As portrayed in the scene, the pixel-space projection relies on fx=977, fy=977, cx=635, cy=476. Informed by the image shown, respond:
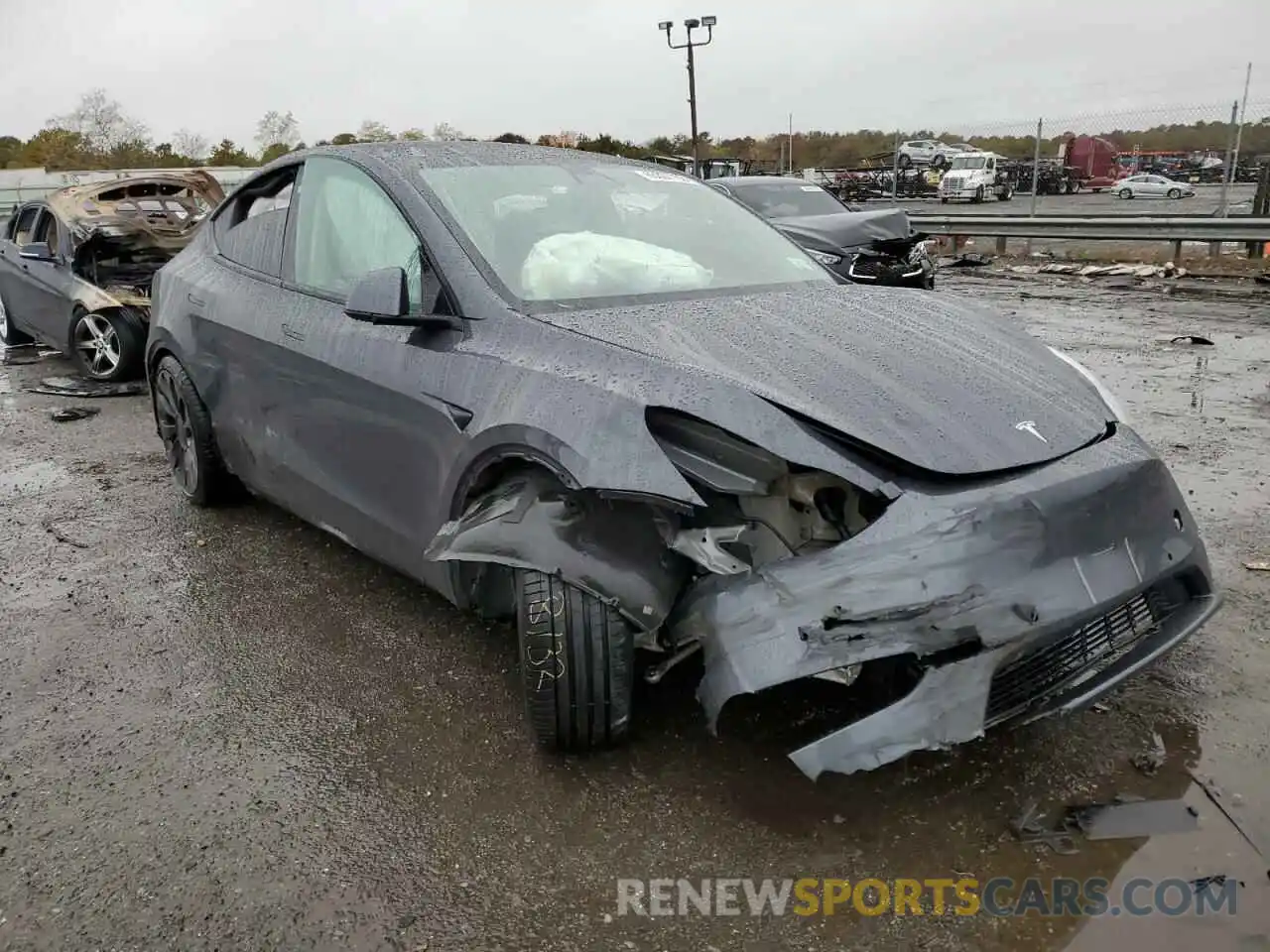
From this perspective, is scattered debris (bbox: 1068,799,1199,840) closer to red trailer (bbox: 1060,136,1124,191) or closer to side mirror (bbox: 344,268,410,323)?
side mirror (bbox: 344,268,410,323)

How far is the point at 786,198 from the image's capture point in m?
10.8

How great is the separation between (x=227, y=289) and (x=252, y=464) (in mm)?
747

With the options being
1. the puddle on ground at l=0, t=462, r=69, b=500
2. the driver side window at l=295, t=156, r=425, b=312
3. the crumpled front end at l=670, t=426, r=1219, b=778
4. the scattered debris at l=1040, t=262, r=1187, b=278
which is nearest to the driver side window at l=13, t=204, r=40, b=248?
the puddle on ground at l=0, t=462, r=69, b=500

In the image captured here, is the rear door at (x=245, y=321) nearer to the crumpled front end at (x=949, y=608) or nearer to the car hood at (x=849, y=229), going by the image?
the crumpled front end at (x=949, y=608)

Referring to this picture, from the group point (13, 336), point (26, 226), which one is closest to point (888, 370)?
point (26, 226)

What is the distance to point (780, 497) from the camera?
2.30 m

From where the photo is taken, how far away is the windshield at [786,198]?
10535mm

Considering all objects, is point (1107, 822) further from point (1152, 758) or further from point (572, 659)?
point (572, 659)

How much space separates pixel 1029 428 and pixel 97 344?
7684mm

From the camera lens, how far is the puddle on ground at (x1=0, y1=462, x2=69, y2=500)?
5.20m

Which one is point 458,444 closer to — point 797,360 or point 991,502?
point 797,360

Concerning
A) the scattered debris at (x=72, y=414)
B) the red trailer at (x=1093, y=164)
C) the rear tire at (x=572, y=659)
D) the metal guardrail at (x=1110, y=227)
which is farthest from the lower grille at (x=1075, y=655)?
the red trailer at (x=1093, y=164)

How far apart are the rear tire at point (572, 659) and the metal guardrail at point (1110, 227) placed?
13.1m

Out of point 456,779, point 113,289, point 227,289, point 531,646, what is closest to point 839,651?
point 531,646
